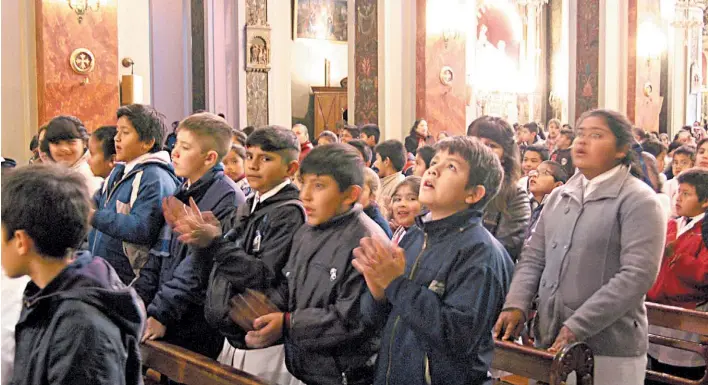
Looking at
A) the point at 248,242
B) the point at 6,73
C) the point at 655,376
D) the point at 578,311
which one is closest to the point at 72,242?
the point at 248,242

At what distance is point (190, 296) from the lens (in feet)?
13.2

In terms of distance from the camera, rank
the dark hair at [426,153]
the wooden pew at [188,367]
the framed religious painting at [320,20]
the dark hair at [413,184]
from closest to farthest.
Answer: the wooden pew at [188,367] < the dark hair at [413,184] < the dark hair at [426,153] < the framed religious painting at [320,20]

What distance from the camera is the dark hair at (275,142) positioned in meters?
3.96

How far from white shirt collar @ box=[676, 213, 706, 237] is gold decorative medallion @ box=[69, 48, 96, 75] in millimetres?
7423

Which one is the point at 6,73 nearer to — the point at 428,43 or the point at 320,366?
the point at 428,43

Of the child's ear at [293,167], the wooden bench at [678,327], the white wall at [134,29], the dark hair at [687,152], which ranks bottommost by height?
the wooden bench at [678,327]

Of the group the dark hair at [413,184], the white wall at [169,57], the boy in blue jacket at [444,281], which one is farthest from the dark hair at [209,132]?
the white wall at [169,57]

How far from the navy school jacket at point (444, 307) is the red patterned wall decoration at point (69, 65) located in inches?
318

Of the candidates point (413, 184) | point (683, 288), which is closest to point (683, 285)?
point (683, 288)

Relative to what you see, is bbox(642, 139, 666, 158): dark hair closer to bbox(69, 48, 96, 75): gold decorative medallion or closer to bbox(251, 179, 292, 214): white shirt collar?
bbox(251, 179, 292, 214): white shirt collar

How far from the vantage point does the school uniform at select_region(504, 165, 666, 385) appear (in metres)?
3.64

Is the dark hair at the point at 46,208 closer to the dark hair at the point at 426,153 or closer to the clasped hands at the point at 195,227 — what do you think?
the clasped hands at the point at 195,227

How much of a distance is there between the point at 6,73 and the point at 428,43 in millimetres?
6381

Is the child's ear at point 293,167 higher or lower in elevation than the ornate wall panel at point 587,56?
lower
